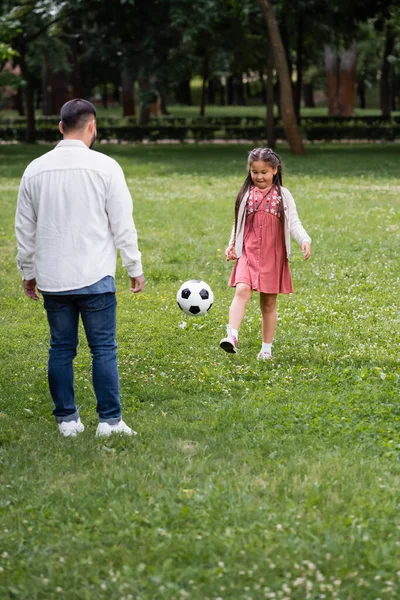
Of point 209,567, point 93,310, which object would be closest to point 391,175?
point 93,310

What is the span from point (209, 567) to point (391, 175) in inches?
805

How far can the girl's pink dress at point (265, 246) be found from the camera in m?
7.42

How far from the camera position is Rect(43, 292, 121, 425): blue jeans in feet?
18.3

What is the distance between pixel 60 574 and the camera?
4000 millimetres

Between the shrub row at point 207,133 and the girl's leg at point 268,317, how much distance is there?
32115mm

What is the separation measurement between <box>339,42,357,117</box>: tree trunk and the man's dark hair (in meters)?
46.8

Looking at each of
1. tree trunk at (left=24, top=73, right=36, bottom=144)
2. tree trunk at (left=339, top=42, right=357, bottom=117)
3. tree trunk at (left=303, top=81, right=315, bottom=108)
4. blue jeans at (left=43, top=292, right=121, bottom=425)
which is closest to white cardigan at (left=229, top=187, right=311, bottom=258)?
blue jeans at (left=43, top=292, right=121, bottom=425)

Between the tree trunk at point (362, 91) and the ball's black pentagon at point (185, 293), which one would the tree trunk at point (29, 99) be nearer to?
the ball's black pentagon at point (185, 293)

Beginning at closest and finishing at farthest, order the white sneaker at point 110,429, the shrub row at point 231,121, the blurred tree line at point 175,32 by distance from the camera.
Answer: the white sneaker at point 110,429
the blurred tree line at point 175,32
the shrub row at point 231,121

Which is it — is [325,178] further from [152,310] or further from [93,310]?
[93,310]

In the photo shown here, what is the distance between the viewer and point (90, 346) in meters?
5.70

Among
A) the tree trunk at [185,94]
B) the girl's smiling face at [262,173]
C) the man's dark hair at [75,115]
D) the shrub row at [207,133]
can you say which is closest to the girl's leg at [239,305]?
the girl's smiling face at [262,173]

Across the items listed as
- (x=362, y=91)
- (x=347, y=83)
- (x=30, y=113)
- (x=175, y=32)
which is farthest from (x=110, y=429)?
(x=362, y=91)

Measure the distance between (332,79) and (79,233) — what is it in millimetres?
50976
